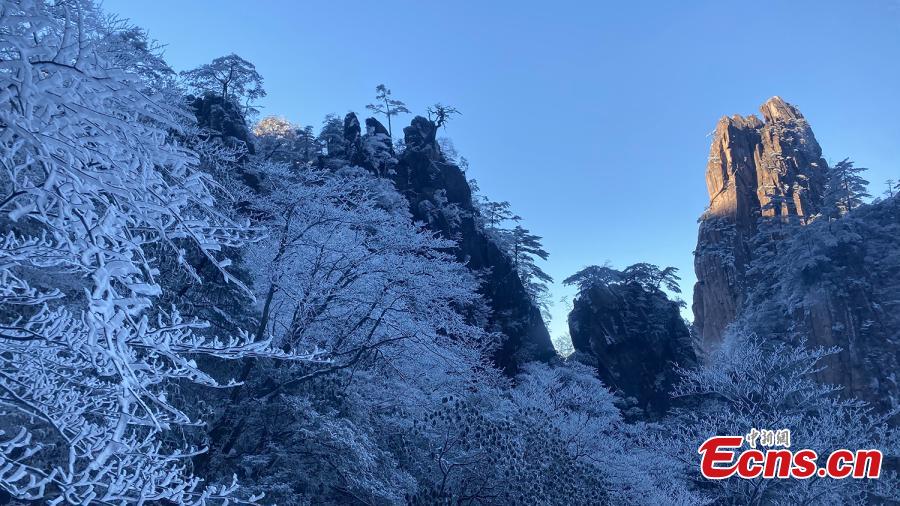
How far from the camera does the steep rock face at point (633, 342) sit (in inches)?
1117

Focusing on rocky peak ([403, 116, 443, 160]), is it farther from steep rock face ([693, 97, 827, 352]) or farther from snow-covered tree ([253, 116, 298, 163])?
steep rock face ([693, 97, 827, 352])

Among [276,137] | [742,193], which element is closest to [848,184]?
[742,193]

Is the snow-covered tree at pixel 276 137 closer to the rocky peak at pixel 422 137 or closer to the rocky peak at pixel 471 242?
the rocky peak at pixel 471 242

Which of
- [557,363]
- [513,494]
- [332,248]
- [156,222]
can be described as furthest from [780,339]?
[156,222]

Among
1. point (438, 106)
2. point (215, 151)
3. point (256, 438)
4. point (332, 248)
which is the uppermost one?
point (438, 106)

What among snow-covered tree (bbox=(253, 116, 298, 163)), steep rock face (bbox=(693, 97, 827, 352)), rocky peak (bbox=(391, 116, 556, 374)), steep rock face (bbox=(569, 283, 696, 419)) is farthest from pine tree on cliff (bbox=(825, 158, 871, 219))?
snow-covered tree (bbox=(253, 116, 298, 163))

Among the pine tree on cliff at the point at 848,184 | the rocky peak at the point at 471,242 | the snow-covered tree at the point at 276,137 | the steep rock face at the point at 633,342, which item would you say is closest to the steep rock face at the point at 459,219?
the rocky peak at the point at 471,242

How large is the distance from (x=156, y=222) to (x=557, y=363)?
26925 millimetres

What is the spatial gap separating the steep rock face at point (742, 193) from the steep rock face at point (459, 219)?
1660 centimetres

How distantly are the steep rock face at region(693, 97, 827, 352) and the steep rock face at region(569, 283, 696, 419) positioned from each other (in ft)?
25.4

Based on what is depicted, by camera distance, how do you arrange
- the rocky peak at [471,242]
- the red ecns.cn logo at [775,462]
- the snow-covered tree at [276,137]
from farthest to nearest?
the snow-covered tree at [276,137]
the rocky peak at [471,242]
the red ecns.cn logo at [775,462]

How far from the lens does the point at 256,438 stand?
8.19 meters

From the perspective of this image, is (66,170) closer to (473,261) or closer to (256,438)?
(256,438)

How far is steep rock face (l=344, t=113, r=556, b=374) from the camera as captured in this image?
86.1 feet
